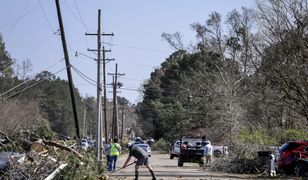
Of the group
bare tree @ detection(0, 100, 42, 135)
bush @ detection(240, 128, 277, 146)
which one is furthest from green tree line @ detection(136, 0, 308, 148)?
bare tree @ detection(0, 100, 42, 135)

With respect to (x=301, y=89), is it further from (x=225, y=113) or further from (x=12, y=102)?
(x=12, y=102)

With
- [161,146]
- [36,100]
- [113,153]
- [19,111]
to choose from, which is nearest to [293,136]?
[113,153]

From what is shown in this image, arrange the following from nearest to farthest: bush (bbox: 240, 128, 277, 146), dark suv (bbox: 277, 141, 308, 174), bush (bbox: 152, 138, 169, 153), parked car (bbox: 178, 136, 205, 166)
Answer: dark suv (bbox: 277, 141, 308, 174) → bush (bbox: 240, 128, 277, 146) → parked car (bbox: 178, 136, 205, 166) → bush (bbox: 152, 138, 169, 153)

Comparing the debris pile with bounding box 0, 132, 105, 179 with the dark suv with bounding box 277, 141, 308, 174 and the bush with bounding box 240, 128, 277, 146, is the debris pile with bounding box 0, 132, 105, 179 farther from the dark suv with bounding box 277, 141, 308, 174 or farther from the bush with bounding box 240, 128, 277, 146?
the bush with bounding box 240, 128, 277, 146

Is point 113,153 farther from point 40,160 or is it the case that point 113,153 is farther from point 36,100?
point 36,100

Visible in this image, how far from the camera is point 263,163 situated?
1234 inches

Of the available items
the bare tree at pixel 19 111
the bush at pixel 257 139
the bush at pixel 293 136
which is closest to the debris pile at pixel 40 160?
the bush at pixel 257 139

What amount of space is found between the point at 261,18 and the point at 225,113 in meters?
30.1

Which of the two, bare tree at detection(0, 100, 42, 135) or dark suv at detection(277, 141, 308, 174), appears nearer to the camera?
dark suv at detection(277, 141, 308, 174)

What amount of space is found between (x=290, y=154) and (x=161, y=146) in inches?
2251

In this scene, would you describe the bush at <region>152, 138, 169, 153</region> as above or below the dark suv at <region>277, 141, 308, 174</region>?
above

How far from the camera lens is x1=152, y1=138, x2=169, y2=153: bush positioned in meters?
82.8

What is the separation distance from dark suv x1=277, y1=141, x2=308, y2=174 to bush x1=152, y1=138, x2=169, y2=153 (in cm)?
5215

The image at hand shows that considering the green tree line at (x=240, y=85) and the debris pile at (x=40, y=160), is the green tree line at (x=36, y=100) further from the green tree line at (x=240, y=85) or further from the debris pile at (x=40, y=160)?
the debris pile at (x=40, y=160)
